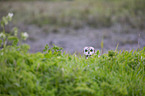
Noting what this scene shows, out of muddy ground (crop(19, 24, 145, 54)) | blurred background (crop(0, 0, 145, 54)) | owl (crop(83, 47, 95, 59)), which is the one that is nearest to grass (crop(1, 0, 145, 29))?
blurred background (crop(0, 0, 145, 54))

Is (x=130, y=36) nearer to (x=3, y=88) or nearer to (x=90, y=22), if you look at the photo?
(x=90, y=22)

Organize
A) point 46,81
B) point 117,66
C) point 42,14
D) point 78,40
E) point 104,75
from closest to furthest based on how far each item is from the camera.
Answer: point 46,81 < point 104,75 < point 117,66 < point 78,40 < point 42,14

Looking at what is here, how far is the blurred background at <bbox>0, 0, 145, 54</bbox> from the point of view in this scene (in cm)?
729

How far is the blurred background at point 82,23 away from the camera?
7.29 m

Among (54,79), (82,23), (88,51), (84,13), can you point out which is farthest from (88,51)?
(84,13)

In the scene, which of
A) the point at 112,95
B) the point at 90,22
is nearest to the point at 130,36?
the point at 90,22

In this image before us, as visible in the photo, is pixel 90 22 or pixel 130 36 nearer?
pixel 130 36

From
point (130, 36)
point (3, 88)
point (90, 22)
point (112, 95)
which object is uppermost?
point (90, 22)

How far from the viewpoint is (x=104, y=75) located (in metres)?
2.38

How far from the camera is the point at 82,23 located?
895cm

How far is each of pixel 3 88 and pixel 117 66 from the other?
56.4 inches

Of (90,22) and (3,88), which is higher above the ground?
(90,22)

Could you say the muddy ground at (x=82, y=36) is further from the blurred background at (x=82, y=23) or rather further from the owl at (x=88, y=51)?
the owl at (x=88, y=51)

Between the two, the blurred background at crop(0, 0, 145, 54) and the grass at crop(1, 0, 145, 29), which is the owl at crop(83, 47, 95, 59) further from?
the grass at crop(1, 0, 145, 29)
